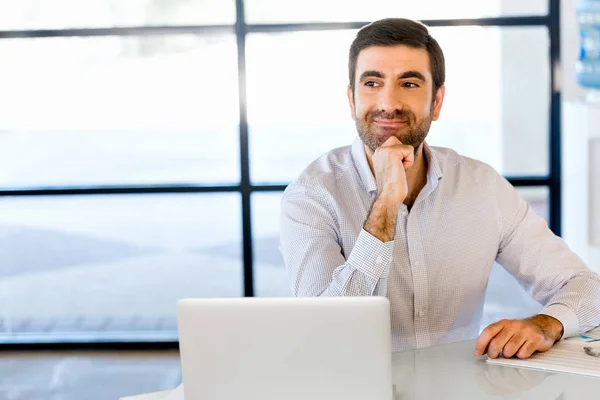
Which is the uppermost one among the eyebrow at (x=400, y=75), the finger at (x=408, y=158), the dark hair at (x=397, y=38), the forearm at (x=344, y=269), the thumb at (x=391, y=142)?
the dark hair at (x=397, y=38)

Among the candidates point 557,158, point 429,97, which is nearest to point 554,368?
point 429,97

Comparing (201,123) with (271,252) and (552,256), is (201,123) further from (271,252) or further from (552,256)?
(552,256)

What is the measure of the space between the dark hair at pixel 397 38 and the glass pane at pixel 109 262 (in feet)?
6.48

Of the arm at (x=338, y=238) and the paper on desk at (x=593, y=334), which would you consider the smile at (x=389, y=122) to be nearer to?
the arm at (x=338, y=238)

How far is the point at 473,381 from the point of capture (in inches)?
68.3

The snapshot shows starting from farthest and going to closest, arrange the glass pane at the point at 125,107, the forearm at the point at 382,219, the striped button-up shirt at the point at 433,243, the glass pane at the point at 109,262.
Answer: the glass pane at the point at 109,262 < the glass pane at the point at 125,107 < the striped button-up shirt at the point at 433,243 < the forearm at the point at 382,219

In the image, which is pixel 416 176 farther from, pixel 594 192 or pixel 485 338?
pixel 594 192

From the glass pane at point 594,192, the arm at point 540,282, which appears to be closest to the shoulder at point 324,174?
the arm at point 540,282

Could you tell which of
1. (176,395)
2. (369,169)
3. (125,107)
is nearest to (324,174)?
(369,169)

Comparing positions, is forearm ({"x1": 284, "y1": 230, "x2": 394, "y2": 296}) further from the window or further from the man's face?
the window

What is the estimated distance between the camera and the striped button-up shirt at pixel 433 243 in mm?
2279

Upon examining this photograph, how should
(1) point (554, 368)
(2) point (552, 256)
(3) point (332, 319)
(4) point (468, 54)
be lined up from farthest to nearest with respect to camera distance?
(4) point (468, 54) < (2) point (552, 256) < (1) point (554, 368) < (3) point (332, 319)

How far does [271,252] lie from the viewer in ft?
14.3

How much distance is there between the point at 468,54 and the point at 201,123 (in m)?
1.32
